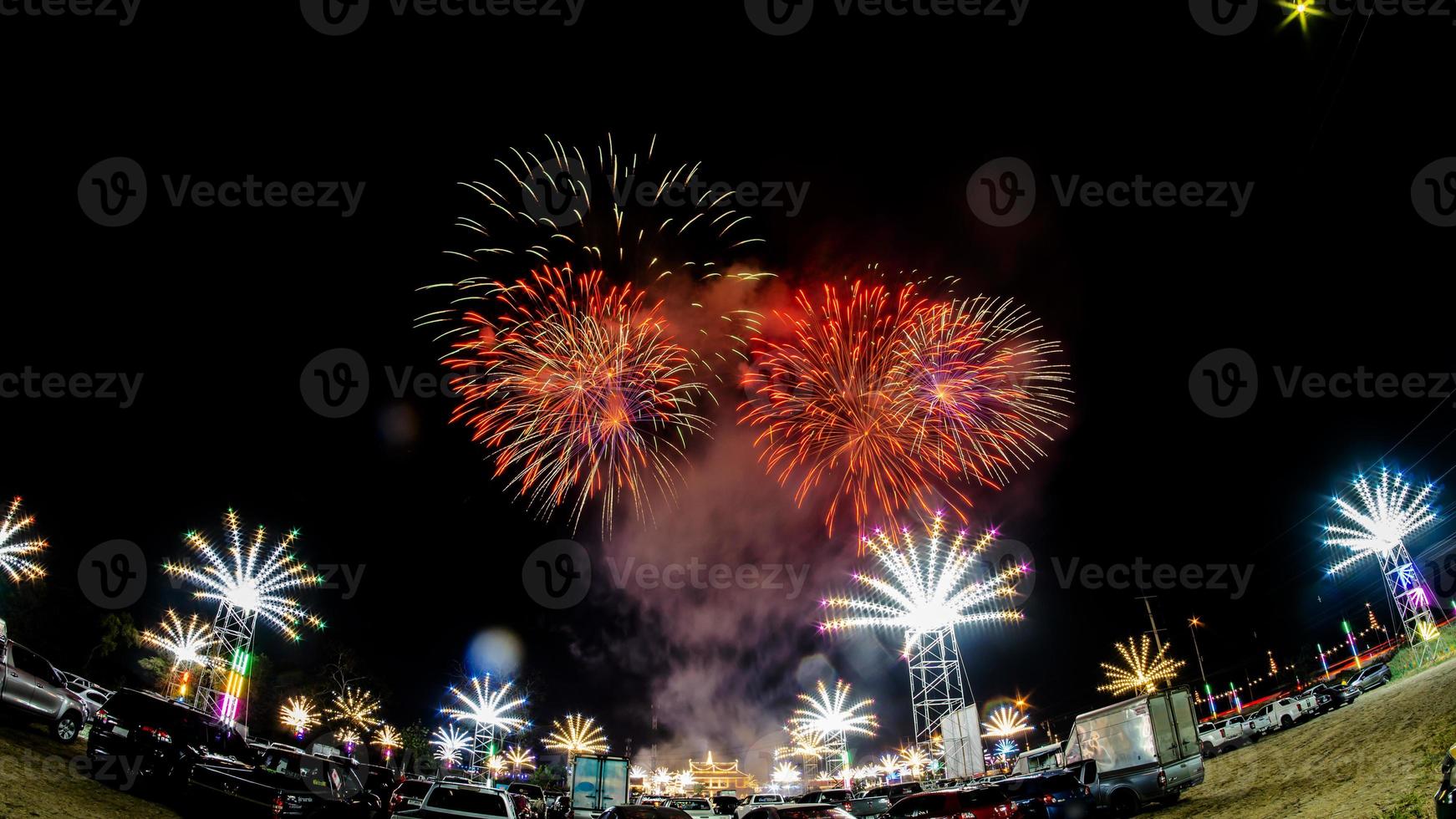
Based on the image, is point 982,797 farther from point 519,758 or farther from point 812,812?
point 519,758

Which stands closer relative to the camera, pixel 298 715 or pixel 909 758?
pixel 298 715

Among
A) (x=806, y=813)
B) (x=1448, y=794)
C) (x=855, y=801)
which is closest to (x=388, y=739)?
(x=855, y=801)

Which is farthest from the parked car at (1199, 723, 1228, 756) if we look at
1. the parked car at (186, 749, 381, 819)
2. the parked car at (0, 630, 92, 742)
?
the parked car at (0, 630, 92, 742)

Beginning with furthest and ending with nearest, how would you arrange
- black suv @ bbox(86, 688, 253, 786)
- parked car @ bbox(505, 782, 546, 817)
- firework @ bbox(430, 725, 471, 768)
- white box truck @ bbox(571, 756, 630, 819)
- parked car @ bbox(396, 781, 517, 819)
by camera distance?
firework @ bbox(430, 725, 471, 768)
white box truck @ bbox(571, 756, 630, 819)
parked car @ bbox(505, 782, 546, 817)
black suv @ bbox(86, 688, 253, 786)
parked car @ bbox(396, 781, 517, 819)

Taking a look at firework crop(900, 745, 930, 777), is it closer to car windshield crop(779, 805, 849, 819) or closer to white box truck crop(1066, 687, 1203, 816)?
white box truck crop(1066, 687, 1203, 816)

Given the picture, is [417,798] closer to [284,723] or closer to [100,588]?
[100,588]

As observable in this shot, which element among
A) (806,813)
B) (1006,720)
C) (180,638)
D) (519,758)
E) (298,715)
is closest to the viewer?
(806,813)

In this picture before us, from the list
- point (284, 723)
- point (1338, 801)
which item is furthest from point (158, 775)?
point (284, 723)

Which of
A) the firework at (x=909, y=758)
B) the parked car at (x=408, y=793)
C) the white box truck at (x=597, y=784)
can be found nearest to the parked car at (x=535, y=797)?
the white box truck at (x=597, y=784)
